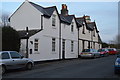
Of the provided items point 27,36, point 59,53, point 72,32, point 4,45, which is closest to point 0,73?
point 4,45

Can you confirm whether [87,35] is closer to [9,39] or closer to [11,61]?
[9,39]

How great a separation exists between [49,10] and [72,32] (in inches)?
252

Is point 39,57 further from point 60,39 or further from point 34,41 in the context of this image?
point 60,39

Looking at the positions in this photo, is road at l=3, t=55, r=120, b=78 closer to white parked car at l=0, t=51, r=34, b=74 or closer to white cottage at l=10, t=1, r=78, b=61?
white parked car at l=0, t=51, r=34, b=74

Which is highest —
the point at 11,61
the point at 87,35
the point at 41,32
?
the point at 87,35

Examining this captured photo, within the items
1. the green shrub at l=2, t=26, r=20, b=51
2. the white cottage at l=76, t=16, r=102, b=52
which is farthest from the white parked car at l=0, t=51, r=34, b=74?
the white cottage at l=76, t=16, r=102, b=52

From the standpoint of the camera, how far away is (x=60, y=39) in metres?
26.6

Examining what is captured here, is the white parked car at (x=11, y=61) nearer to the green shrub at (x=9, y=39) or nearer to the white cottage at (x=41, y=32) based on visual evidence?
the green shrub at (x=9, y=39)

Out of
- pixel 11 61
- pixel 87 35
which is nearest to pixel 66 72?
pixel 11 61

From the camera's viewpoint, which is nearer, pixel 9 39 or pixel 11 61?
pixel 11 61

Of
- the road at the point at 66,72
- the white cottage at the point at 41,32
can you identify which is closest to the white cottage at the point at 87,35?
the white cottage at the point at 41,32

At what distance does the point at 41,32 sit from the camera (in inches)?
898

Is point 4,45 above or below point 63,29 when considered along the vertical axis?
below

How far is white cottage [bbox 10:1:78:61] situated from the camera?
70.3 feet
